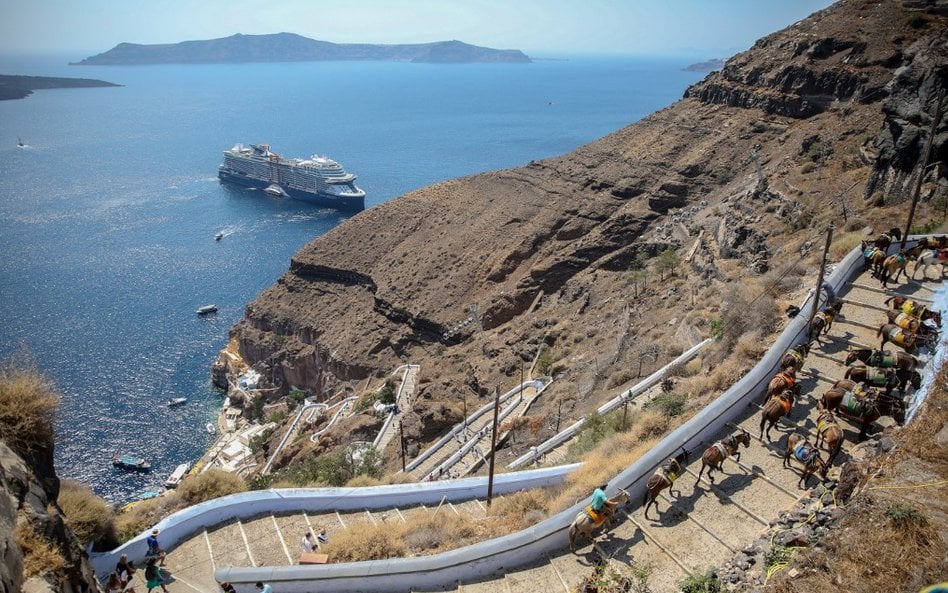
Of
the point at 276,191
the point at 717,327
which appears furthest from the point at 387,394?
the point at 276,191

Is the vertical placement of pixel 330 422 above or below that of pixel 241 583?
below

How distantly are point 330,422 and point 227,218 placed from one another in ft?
170

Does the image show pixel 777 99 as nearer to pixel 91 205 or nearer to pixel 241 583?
pixel 241 583

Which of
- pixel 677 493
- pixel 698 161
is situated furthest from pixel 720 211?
pixel 677 493

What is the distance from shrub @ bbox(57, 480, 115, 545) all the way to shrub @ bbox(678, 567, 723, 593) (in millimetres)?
9445

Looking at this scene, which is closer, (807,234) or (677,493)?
(677,493)

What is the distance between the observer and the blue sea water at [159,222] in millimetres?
38438

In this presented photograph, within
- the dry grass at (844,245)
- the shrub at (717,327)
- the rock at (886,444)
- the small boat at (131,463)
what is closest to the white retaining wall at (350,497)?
the rock at (886,444)

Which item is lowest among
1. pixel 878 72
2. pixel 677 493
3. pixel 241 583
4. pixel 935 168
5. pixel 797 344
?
pixel 241 583

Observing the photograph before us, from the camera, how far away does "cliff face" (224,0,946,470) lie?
22312 mm

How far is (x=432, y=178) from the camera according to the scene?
87500 millimetres

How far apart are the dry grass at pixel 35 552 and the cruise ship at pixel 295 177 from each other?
7287cm

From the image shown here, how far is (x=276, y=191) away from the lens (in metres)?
84.7

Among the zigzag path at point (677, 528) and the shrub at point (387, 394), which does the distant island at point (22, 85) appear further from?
the zigzag path at point (677, 528)
